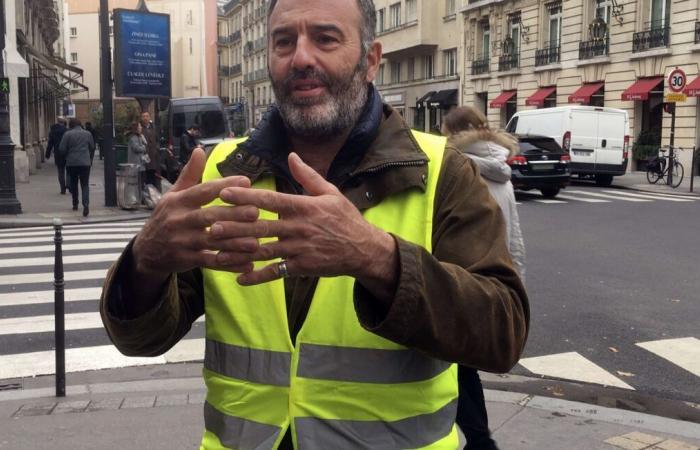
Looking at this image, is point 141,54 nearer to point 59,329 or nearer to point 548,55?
point 59,329

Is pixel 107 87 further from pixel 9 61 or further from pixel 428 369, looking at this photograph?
pixel 428 369

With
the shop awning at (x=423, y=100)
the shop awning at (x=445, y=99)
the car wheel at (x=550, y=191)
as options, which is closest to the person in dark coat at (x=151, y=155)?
the car wheel at (x=550, y=191)

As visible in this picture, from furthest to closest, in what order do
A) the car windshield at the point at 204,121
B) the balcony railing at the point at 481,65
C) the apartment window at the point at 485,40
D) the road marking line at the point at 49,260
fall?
the apartment window at the point at 485,40 → the balcony railing at the point at 481,65 → the car windshield at the point at 204,121 → the road marking line at the point at 49,260

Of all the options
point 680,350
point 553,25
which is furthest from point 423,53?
point 680,350

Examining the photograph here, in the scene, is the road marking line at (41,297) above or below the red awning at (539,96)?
below

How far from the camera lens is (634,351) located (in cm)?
612

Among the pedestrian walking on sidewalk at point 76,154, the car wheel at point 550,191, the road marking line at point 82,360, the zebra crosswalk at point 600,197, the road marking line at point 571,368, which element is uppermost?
the pedestrian walking on sidewalk at point 76,154

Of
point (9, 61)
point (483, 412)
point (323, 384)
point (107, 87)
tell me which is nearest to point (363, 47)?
point (323, 384)

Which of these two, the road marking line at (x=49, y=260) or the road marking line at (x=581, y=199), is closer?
the road marking line at (x=49, y=260)

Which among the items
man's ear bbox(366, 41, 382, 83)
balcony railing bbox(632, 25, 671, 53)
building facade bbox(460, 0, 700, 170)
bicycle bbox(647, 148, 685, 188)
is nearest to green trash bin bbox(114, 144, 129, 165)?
building facade bbox(460, 0, 700, 170)

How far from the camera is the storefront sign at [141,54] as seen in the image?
18.3 m

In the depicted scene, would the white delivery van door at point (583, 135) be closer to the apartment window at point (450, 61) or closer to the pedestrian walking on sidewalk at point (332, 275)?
the pedestrian walking on sidewalk at point (332, 275)

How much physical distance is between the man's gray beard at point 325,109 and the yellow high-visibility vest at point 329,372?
244 millimetres

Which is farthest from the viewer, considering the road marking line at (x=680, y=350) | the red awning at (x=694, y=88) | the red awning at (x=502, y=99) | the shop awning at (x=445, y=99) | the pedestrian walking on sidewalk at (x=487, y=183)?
the shop awning at (x=445, y=99)
